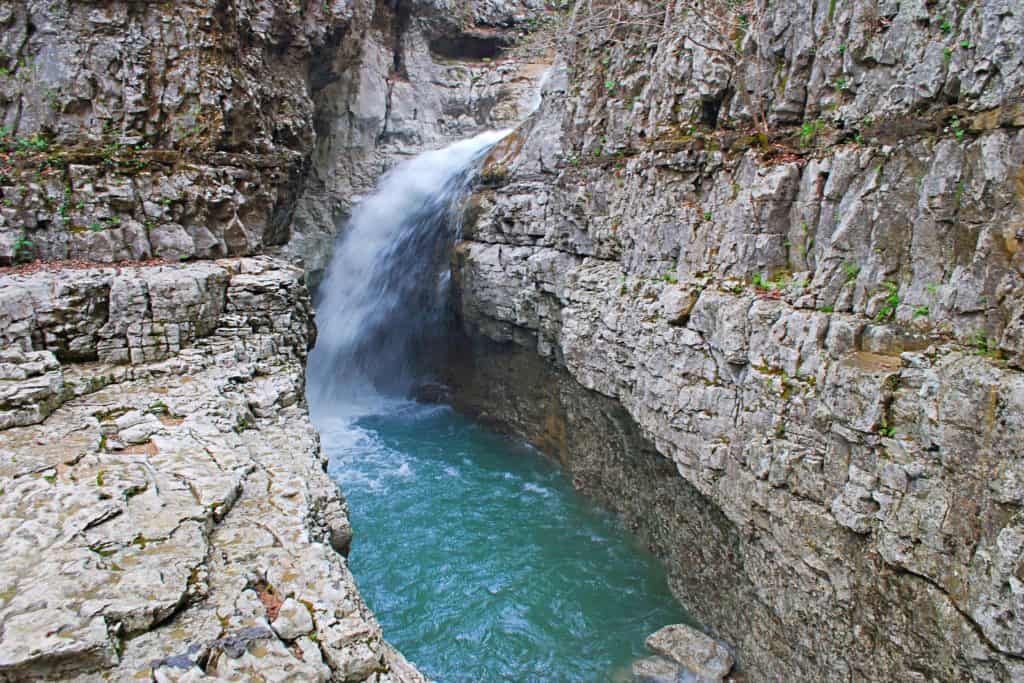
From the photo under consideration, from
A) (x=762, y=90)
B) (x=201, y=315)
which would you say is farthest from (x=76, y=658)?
(x=762, y=90)

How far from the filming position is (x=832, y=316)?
326 inches

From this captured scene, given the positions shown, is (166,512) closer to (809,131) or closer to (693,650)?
(693,650)

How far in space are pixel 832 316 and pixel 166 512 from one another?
836 centimetres

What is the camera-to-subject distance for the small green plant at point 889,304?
7.62 metres

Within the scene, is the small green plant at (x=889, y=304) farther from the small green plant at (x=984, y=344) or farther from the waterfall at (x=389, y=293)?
the waterfall at (x=389, y=293)

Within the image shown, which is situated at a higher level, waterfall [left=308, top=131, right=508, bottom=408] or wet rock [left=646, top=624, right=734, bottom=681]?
waterfall [left=308, top=131, right=508, bottom=408]

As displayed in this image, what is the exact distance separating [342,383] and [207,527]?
16.3 meters

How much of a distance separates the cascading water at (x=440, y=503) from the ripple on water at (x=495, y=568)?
1.2 inches

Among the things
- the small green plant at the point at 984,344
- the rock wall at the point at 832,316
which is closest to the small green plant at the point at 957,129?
the rock wall at the point at 832,316

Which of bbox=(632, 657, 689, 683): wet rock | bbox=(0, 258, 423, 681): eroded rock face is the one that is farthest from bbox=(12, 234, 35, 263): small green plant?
bbox=(632, 657, 689, 683): wet rock

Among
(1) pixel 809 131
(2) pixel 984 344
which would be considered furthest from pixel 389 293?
(2) pixel 984 344

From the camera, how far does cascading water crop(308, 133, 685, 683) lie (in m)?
10.8

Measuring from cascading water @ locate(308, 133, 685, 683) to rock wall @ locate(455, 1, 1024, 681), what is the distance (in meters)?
1.72

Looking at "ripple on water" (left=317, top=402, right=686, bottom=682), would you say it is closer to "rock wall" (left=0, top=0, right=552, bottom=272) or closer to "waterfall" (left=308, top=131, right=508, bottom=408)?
"waterfall" (left=308, top=131, right=508, bottom=408)
